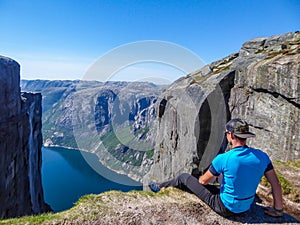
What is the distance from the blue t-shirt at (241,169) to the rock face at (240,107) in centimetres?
1198

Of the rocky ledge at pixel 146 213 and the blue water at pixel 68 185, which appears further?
the blue water at pixel 68 185

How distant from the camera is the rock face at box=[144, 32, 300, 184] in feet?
54.4

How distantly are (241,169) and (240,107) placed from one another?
17383 mm

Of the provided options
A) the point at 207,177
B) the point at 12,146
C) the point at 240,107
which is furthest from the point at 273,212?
the point at 12,146

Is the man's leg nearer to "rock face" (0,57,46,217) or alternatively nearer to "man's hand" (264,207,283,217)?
"man's hand" (264,207,283,217)

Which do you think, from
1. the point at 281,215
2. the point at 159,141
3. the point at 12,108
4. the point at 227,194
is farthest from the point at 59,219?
the point at 12,108

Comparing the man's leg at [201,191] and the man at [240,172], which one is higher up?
the man at [240,172]

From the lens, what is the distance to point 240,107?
21.7 meters

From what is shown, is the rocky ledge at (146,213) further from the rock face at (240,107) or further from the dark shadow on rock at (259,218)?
the rock face at (240,107)

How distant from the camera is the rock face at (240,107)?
16.6 metres

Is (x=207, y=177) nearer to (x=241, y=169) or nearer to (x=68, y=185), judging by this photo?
(x=241, y=169)

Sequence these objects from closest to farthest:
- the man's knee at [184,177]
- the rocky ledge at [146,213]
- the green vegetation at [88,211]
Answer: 1. the green vegetation at [88,211]
2. the rocky ledge at [146,213]
3. the man's knee at [184,177]

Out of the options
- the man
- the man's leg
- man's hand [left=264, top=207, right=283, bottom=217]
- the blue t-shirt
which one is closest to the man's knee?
the man's leg

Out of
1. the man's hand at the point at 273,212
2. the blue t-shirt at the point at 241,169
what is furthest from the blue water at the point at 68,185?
the blue t-shirt at the point at 241,169
